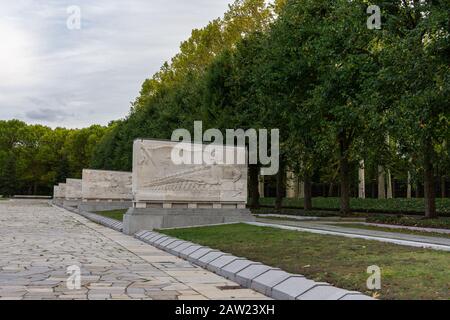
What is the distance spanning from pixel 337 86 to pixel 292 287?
16.1 metres

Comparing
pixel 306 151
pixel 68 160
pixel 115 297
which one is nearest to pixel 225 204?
pixel 306 151

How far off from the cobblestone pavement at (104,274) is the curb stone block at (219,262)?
0.58 feet

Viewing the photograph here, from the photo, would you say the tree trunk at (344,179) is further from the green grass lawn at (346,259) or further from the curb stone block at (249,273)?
the curb stone block at (249,273)

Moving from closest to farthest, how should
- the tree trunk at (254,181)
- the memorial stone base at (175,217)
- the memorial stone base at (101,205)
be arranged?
the memorial stone base at (175,217), the tree trunk at (254,181), the memorial stone base at (101,205)

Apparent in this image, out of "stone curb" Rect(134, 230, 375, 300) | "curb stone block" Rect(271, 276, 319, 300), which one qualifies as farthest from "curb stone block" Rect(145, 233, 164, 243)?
"curb stone block" Rect(271, 276, 319, 300)

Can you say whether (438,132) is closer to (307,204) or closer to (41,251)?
(307,204)

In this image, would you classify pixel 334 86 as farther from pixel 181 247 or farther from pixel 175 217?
pixel 181 247

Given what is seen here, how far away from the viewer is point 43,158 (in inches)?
3762

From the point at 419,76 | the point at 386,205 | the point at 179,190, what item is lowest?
the point at 386,205

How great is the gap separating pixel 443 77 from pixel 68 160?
84.9m

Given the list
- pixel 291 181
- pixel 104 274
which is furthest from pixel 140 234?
pixel 291 181

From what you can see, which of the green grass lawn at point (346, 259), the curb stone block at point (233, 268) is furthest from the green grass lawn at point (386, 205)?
the curb stone block at point (233, 268)

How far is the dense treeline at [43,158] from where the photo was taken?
94.1 meters

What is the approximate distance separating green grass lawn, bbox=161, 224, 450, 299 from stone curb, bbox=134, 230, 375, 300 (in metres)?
0.35
